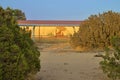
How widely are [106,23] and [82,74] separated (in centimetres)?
2028

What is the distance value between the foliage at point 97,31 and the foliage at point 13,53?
72.3 feet

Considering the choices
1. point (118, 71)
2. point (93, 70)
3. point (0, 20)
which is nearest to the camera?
point (0, 20)

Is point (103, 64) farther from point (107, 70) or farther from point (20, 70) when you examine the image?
point (20, 70)

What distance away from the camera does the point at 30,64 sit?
11883mm

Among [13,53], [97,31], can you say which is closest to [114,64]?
[13,53]

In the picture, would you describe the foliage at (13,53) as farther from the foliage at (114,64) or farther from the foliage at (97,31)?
the foliage at (97,31)

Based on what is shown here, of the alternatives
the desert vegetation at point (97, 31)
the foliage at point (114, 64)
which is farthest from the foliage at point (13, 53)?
the desert vegetation at point (97, 31)

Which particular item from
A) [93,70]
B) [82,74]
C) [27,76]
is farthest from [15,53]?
[93,70]

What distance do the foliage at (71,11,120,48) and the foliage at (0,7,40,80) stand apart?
72.3 feet

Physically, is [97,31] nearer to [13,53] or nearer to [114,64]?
[114,64]

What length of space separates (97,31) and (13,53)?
78.7 ft

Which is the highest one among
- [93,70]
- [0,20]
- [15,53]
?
[0,20]

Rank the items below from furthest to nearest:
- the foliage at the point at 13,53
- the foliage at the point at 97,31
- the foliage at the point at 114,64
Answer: the foliage at the point at 97,31 < the foliage at the point at 114,64 < the foliage at the point at 13,53

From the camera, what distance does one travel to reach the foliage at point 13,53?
33.9 feet
